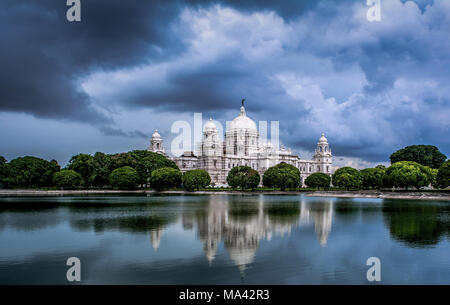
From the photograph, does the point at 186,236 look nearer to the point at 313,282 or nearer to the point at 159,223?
the point at 159,223

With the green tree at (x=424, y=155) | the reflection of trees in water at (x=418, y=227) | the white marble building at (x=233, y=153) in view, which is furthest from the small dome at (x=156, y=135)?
the reflection of trees in water at (x=418, y=227)

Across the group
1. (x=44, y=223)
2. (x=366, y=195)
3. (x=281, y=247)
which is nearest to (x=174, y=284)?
(x=281, y=247)

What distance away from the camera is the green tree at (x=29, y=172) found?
249ft

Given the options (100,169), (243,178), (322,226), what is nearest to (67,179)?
(100,169)

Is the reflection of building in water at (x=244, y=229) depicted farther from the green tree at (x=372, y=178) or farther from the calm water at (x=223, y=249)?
the green tree at (x=372, y=178)

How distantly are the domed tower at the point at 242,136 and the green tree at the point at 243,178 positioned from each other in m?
29.0

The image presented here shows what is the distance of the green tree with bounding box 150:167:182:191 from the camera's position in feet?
253

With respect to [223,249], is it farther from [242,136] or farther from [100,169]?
[242,136]

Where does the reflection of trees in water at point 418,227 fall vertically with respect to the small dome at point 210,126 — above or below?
→ below

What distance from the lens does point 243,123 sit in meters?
113

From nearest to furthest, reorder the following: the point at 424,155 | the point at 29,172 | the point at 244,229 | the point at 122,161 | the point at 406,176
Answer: the point at 244,229, the point at 406,176, the point at 29,172, the point at 122,161, the point at 424,155

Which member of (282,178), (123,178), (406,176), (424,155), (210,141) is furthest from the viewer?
(210,141)

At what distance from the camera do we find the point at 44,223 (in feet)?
89.4

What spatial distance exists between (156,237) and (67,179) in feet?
186
